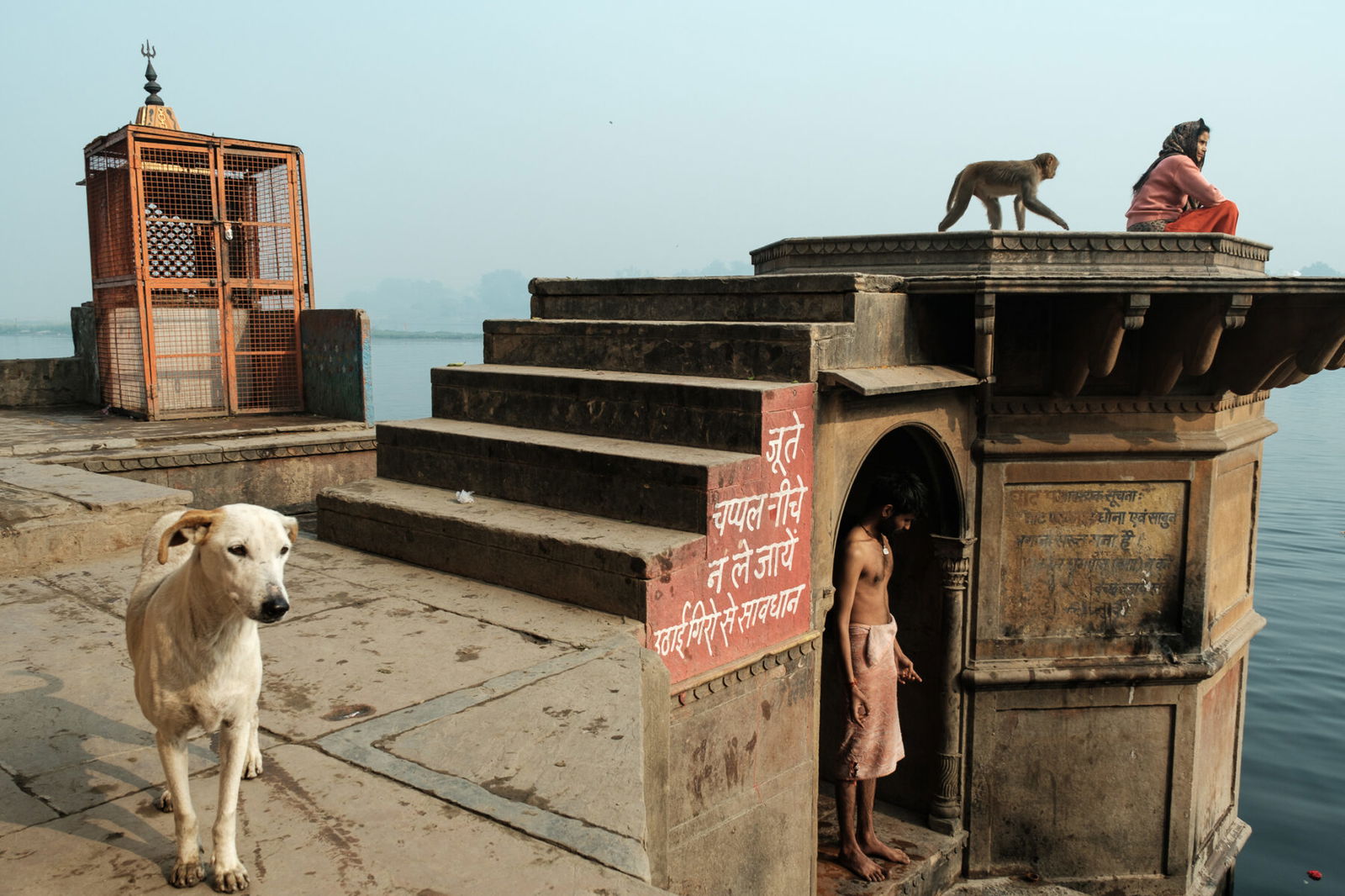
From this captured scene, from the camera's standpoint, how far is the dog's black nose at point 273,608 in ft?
7.97

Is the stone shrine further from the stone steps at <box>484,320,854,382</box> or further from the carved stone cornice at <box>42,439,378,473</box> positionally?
the carved stone cornice at <box>42,439,378,473</box>

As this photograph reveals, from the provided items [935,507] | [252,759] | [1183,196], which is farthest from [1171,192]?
[252,759]

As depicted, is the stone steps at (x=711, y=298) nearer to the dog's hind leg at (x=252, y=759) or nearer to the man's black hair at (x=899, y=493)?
the man's black hair at (x=899, y=493)

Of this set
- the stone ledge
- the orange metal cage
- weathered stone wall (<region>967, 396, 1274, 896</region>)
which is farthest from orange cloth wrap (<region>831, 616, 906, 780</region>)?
the orange metal cage

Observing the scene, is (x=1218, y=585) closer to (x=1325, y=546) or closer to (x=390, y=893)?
(x=390, y=893)

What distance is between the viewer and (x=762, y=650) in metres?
5.41

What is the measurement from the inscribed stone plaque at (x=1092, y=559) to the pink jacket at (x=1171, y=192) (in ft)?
7.25

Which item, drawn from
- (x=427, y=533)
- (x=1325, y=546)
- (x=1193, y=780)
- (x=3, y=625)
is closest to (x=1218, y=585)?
(x=1193, y=780)

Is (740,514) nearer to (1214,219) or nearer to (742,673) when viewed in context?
(742,673)

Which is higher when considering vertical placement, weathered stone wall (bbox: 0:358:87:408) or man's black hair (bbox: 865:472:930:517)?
weathered stone wall (bbox: 0:358:87:408)

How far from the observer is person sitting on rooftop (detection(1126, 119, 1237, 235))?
803cm

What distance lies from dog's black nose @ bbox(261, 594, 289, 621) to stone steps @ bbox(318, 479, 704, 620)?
7.65ft

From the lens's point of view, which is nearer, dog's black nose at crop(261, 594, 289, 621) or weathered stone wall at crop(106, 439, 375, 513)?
dog's black nose at crop(261, 594, 289, 621)

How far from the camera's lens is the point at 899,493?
20.8 ft
